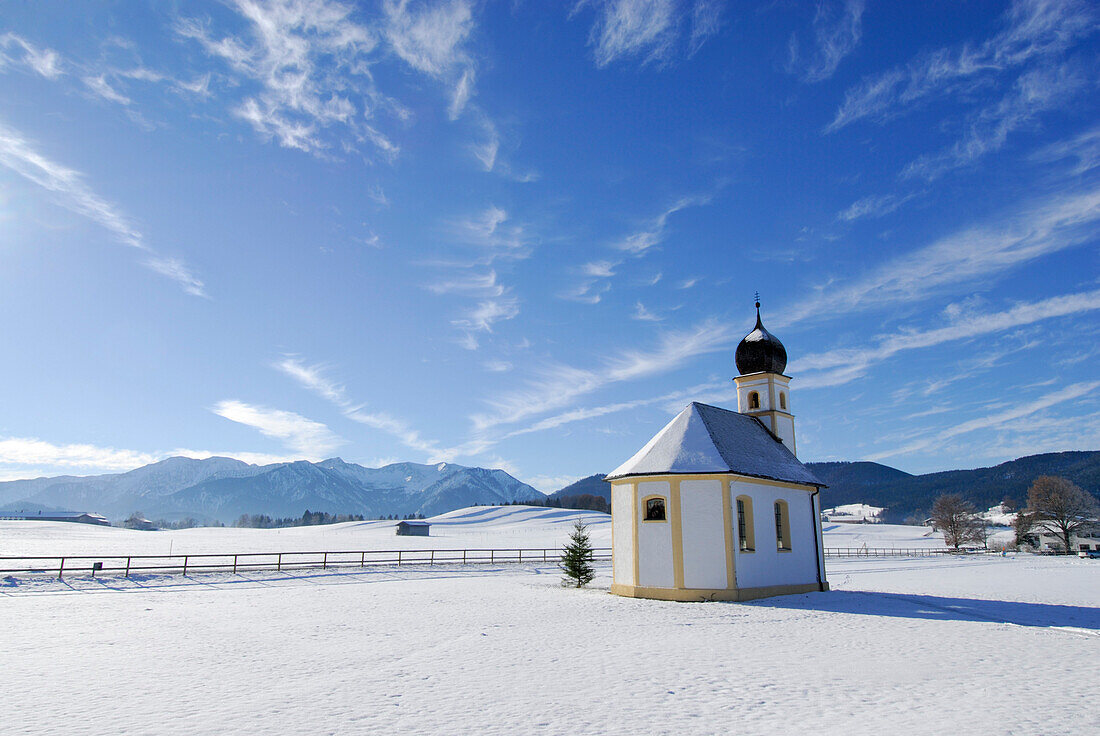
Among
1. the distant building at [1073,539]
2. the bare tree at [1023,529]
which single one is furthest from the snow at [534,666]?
the bare tree at [1023,529]

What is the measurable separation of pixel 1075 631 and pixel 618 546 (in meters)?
Result: 13.6

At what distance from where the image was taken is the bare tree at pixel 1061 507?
77625 millimetres

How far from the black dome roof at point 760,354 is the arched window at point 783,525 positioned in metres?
8.18

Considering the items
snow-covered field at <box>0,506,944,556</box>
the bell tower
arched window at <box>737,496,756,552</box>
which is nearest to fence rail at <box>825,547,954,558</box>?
snow-covered field at <box>0,506,944,556</box>

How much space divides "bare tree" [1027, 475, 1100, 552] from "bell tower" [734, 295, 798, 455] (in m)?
67.2

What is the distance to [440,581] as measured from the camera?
3139 centimetres

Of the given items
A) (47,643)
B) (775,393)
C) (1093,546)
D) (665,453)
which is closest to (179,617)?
(47,643)

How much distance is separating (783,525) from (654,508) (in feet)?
20.6

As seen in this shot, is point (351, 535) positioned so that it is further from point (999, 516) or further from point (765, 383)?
point (999, 516)

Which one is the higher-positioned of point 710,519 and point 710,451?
point 710,451

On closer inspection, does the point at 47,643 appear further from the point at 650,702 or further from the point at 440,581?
the point at 440,581

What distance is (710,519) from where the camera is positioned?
23.1 meters

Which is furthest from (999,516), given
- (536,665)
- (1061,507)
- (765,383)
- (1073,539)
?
(536,665)

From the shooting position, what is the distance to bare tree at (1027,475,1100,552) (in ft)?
255
